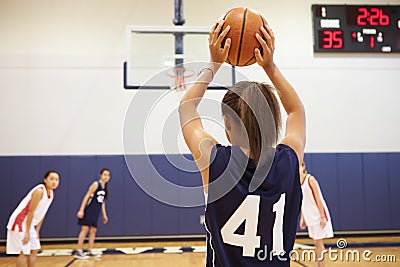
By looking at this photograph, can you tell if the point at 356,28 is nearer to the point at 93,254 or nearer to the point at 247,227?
the point at 93,254

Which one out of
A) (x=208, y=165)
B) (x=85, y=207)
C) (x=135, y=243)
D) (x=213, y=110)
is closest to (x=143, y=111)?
(x=213, y=110)

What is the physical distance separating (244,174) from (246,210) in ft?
0.32

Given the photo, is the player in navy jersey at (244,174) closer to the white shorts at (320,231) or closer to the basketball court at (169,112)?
the white shorts at (320,231)

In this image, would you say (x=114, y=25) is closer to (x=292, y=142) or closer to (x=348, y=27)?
(x=348, y=27)

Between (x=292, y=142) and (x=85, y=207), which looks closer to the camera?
(x=292, y=142)

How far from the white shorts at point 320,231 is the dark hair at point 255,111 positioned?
4.54 m

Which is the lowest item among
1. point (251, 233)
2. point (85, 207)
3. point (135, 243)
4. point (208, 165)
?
point (135, 243)

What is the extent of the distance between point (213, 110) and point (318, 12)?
7.76m

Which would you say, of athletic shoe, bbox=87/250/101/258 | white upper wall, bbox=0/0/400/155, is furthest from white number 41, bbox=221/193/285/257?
white upper wall, bbox=0/0/400/155

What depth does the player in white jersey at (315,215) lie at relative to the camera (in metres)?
5.30

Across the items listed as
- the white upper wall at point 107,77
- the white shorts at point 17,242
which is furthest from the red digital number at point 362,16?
the white shorts at point 17,242

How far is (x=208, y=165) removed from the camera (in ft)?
3.65

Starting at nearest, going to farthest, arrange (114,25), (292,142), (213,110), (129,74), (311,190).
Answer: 1. (292,142)
2. (213,110)
3. (311,190)
4. (129,74)
5. (114,25)

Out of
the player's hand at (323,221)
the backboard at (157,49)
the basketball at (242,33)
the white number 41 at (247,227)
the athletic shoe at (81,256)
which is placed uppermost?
the backboard at (157,49)
